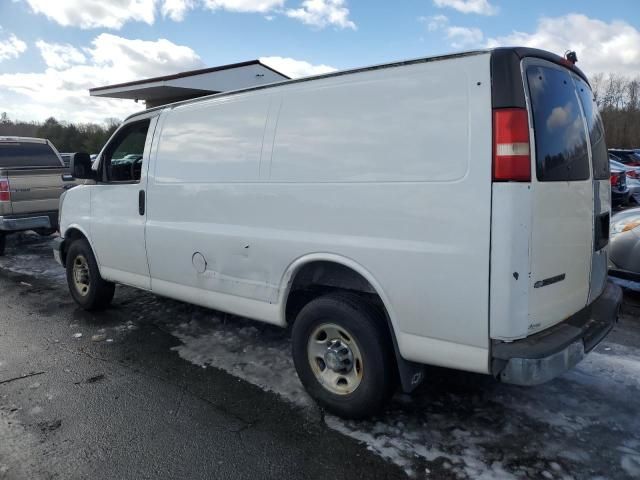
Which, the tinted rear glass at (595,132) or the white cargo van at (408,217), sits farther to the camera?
the tinted rear glass at (595,132)

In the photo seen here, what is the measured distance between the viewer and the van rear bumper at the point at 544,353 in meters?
2.54

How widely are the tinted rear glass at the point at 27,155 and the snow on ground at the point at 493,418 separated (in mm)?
7626

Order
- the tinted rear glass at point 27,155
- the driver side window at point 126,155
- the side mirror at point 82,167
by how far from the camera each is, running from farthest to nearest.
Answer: the tinted rear glass at point 27,155, the side mirror at point 82,167, the driver side window at point 126,155

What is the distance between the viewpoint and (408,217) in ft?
9.14

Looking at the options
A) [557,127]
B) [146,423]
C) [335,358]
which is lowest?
[146,423]

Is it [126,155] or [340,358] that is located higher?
[126,155]

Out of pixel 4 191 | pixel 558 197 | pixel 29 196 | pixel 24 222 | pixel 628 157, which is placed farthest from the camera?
pixel 628 157

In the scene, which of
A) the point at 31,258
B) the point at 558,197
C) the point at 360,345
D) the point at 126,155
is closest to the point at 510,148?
the point at 558,197

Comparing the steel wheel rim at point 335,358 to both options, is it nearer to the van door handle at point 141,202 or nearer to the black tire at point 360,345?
the black tire at point 360,345

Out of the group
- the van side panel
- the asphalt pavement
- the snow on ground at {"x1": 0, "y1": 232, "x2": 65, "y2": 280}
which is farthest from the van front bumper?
the van side panel

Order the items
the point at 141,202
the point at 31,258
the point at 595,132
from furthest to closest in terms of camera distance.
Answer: the point at 31,258
the point at 141,202
the point at 595,132

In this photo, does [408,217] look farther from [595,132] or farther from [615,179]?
[615,179]

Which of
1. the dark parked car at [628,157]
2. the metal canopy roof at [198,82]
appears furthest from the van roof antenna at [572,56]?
the dark parked car at [628,157]

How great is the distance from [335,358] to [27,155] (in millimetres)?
9645
